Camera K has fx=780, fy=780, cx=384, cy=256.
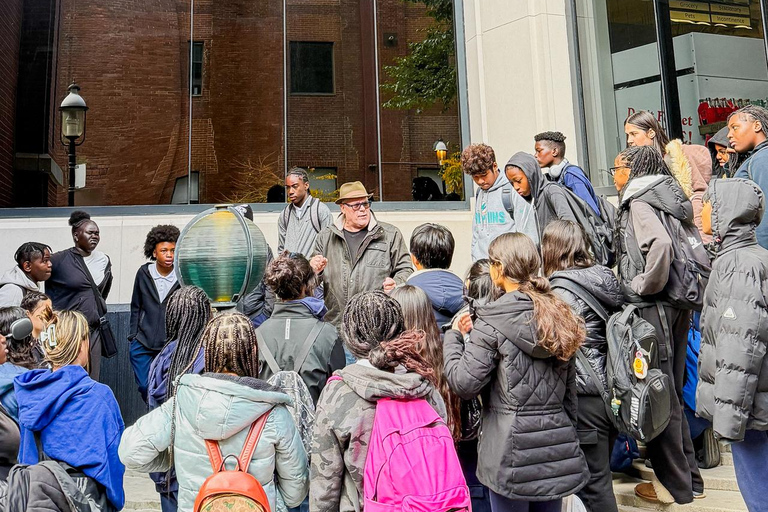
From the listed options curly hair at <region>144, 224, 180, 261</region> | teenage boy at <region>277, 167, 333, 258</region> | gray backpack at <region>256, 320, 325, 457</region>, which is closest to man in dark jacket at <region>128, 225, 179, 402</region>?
curly hair at <region>144, 224, 180, 261</region>

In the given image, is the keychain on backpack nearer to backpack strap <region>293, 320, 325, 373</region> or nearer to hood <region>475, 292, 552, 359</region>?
hood <region>475, 292, 552, 359</region>

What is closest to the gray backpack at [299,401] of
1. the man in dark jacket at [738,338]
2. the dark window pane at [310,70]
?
the man in dark jacket at [738,338]

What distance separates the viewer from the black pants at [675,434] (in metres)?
4.89

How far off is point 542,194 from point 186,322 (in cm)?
309

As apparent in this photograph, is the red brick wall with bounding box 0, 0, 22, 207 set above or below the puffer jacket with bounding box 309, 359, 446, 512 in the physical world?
above

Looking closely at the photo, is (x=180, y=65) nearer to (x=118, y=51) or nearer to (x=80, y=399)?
(x=118, y=51)

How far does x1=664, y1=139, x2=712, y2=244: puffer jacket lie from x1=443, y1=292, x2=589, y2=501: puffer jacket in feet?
8.78

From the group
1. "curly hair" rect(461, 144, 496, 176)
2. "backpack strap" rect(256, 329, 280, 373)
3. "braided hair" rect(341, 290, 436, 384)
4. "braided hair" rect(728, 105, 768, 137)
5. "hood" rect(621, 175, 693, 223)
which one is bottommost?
"backpack strap" rect(256, 329, 280, 373)

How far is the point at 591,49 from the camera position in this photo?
10.4 meters

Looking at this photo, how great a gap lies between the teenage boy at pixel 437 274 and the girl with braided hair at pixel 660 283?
1.17 meters

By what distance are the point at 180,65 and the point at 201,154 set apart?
134 cm

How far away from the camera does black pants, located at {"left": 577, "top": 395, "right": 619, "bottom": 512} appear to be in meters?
4.46

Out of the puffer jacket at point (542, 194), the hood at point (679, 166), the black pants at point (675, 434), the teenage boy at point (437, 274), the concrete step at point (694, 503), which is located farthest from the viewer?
the hood at point (679, 166)

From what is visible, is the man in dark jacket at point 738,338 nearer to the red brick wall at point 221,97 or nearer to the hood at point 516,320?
the hood at point 516,320
